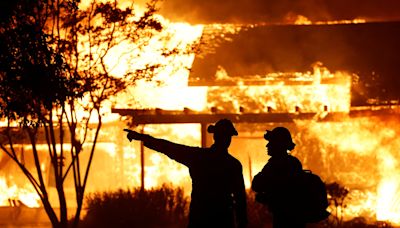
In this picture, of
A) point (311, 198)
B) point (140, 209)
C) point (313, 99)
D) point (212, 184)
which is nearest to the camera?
point (212, 184)

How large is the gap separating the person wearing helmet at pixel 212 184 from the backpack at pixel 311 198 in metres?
0.43

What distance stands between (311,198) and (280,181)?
9.9 inches

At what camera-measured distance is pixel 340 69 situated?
2498 cm

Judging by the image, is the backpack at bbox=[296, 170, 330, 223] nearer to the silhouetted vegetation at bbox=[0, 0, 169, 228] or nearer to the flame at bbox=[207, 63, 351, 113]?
the silhouetted vegetation at bbox=[0, 0, 169, 228]

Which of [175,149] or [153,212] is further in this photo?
[153,212]

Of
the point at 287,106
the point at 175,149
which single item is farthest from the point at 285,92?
the point at 175,149

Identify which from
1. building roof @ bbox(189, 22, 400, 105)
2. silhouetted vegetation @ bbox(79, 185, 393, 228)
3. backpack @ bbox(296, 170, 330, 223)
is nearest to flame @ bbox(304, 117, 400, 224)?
silhouetted vegetation @ bbox(79, 185, 393, 228)

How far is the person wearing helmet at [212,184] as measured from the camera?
520 cm

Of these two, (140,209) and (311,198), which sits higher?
(311,198)

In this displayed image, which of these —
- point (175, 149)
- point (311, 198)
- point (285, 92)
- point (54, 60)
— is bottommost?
point (311, 198)

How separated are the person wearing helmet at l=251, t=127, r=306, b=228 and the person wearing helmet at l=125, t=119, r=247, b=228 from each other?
0.18m

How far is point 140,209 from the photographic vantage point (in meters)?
17.1

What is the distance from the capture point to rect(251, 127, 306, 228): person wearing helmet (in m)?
5.31

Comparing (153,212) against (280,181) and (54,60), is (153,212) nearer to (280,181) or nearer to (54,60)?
(54,60)
